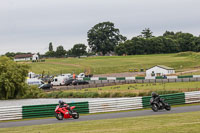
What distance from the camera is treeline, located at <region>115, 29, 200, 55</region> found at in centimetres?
16038

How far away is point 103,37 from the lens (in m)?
186

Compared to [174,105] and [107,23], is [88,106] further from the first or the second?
[107,23]

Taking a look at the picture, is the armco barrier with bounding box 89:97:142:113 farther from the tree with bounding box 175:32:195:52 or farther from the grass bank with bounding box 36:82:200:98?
the tree with bounding box 175:32:195:52

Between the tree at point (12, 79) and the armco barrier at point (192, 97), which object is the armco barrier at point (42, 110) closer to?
the armco barrier at point (192, 97)

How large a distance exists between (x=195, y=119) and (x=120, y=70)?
86366 millimetres

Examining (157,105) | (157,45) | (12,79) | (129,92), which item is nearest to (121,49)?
(157,45)

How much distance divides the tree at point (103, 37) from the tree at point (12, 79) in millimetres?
131801

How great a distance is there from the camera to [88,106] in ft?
85.0

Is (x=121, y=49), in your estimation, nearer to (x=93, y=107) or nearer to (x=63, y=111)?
(x=93, y=107)

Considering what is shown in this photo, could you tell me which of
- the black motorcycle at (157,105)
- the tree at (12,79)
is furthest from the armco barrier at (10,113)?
the tree at (12,79)

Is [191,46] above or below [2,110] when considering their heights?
above

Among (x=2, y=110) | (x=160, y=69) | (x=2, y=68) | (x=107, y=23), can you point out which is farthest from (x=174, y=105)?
(x=107, y=23)

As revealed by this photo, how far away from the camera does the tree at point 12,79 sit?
163 ft

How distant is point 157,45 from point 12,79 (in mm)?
119492
